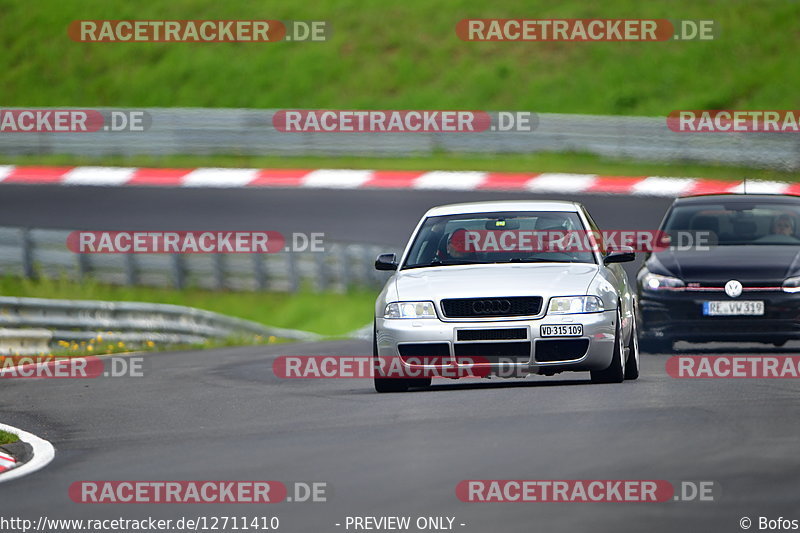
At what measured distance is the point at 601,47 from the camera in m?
39.1

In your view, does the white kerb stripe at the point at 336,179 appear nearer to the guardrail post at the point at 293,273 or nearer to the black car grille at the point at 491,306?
the guardrail post at the point at 293,273

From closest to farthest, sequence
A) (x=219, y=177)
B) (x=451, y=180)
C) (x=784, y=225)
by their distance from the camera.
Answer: (x=784, y=225), (x=451, y=180), (x=219, y=177)

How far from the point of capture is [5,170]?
101 feet

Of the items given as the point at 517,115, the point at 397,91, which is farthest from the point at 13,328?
the point at 397,91

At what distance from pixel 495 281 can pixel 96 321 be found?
30.5 ft

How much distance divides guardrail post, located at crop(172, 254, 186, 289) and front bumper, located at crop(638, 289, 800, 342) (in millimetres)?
11297

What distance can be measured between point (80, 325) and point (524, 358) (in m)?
9.37

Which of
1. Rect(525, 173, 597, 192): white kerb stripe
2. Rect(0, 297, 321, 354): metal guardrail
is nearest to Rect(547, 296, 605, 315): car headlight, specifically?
Rect(0, 297, 321, 354): metal guardrail

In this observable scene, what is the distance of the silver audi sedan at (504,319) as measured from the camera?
11406 mm

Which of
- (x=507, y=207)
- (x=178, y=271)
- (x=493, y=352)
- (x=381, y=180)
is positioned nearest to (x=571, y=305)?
(x=493, y=352)

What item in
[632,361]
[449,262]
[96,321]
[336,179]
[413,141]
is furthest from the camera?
[413,141]

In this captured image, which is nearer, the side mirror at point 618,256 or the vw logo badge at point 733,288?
the side mirror at point 618,256

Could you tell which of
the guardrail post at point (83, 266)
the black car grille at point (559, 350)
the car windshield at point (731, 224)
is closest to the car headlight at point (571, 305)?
the black car grille at point (559, 350)

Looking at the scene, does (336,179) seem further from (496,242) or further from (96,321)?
(496,242)
